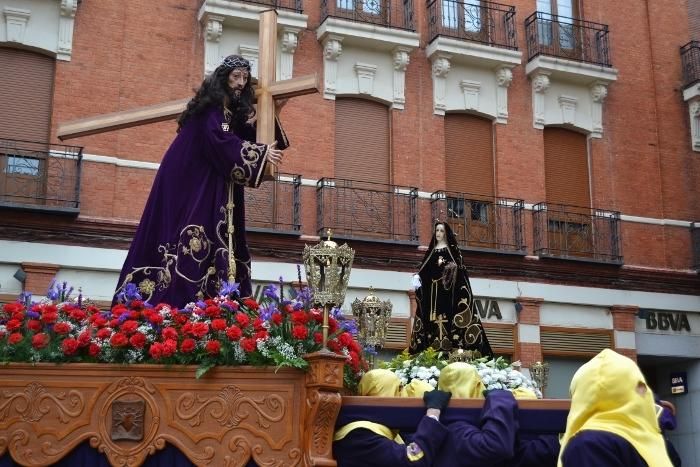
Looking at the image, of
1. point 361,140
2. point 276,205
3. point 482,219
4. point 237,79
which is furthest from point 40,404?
point 482,219

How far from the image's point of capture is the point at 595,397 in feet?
10.7

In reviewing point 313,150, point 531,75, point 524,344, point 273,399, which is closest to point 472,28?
point 531,75

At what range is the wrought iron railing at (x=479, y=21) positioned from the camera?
57.4 feet

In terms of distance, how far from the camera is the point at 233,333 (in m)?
4.58

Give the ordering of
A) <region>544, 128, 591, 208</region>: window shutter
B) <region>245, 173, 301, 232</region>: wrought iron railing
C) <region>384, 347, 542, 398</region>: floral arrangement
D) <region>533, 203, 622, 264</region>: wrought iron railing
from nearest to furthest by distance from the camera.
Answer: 1. <region>384, 347, 542, 398</region>: floral arrangement
2. <region>245, 173, 301, 232</region>: wrought iron railing
3. <region>533, 203, 622, 264</region>: wrought iron railing
4. <region>544, 128, 591, 208</region>: window shutter

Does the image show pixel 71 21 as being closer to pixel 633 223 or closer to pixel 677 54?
pixel 633 223

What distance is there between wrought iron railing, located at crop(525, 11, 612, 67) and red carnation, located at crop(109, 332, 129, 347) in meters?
14.9

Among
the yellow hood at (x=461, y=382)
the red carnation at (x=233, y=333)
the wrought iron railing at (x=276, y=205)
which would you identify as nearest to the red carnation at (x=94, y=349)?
the red carnation at (x=233, y=333)

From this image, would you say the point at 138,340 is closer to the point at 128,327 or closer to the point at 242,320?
the point at 128,327

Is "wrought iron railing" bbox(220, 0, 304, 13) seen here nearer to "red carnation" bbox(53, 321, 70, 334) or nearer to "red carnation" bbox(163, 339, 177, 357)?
A: "red carnation" bbox(53, 321, 70, 334)

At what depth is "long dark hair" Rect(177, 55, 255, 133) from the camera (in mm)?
5859

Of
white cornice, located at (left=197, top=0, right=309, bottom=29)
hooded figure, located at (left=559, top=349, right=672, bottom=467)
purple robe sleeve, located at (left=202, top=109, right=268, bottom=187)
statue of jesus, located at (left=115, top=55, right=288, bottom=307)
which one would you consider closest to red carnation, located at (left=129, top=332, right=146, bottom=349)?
statue of jesus, located at (left=115, top=55, right=288, bottom=307)

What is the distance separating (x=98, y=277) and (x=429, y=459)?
420 inches

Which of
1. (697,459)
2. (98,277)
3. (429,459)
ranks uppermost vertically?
(98,277)
